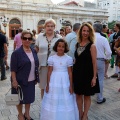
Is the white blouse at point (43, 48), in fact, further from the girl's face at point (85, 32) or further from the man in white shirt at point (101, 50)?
the man in white shirt at point (101, 50)

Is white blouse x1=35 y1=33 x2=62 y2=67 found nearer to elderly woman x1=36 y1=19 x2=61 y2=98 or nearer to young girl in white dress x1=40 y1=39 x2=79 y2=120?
elderly woman x1=36 y1=19 x2=61 y2=98

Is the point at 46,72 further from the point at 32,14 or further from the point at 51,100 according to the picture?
the point at 32,14

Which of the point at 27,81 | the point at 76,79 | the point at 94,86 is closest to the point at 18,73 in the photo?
the point at 27,81

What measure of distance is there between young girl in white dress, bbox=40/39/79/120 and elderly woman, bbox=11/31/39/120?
0.27 metres

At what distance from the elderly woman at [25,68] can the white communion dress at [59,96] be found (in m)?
0.28

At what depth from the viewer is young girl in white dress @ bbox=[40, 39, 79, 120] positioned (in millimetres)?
3385

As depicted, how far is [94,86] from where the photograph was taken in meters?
3.52

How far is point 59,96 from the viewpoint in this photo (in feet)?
11.2

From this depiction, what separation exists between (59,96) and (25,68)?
0.73 metres

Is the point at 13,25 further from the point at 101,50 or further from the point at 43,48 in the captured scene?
the point at 43,48

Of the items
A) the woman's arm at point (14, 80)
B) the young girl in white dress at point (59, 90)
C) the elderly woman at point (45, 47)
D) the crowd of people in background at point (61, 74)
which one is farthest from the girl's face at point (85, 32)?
the woman's arm at point (14, 80)

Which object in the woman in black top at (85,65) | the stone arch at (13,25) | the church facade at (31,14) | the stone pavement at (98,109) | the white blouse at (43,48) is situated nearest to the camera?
the woman in black top at (85,65)

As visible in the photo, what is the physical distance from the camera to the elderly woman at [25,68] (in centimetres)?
329

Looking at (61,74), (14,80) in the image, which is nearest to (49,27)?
(61,74)
